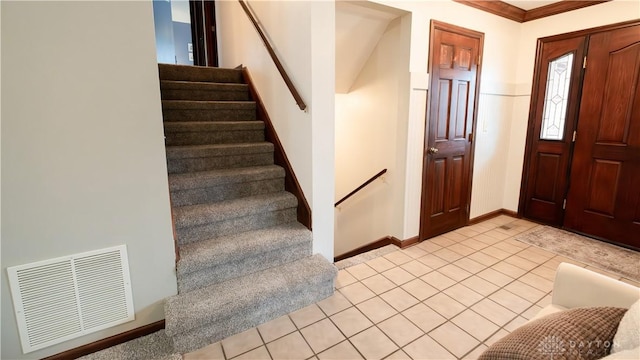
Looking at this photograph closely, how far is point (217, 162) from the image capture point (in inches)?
104

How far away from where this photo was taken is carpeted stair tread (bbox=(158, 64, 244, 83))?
10.7 feet

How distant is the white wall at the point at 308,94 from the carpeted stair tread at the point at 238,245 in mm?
188

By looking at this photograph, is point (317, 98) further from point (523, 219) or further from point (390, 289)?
point (523, 219)

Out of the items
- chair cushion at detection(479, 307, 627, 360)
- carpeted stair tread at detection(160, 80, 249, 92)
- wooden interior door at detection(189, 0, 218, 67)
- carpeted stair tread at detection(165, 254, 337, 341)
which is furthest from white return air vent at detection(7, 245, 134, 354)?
wooden interior door at detection(189, 0, 218, 67)

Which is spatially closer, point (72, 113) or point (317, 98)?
point (72, 113)

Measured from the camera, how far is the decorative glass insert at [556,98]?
10.8ft

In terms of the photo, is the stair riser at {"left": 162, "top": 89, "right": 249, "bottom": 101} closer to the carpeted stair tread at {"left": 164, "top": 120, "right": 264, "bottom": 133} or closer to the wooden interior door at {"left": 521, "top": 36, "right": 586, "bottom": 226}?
the carpeted stair tread at {"left": 164, "top": 120, "right": 264, "bottom": 133}

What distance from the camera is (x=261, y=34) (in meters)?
2.80

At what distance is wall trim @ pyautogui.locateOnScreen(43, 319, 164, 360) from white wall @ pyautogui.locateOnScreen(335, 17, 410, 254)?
2230 millimetres

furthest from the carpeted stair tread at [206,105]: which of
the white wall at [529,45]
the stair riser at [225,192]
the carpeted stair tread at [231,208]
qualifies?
the white wall at [529,45]

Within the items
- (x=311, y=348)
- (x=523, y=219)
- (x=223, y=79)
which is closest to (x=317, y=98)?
(x=311, y=348)

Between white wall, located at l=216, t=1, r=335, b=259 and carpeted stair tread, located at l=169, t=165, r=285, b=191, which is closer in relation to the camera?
white wall, located at l=216, t=1, r=335, b=259

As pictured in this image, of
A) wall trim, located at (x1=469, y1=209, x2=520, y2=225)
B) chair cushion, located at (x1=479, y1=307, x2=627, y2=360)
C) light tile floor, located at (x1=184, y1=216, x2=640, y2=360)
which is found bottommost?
light tile floor, located at (x1=184, y1=216, x2=640, y2=360)

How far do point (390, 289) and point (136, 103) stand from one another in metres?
2.06
